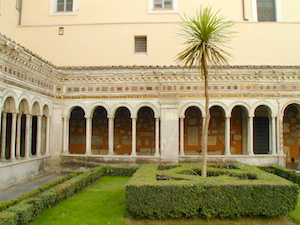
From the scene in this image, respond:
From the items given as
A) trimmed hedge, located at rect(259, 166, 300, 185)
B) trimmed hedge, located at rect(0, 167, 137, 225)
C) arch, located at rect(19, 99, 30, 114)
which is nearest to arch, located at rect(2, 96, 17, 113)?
arch, located at rect(19, 99, 30, 114)

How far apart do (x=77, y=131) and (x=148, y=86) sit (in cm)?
604

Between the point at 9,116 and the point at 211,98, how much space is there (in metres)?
10.2

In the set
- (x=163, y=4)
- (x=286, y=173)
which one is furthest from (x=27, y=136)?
(x=163, y=4)

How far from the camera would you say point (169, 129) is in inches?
538

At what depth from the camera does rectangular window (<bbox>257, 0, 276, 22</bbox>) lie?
17609 millimetres

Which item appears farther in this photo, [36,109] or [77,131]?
[77,131]

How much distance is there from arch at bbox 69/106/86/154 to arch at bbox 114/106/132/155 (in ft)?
6.74

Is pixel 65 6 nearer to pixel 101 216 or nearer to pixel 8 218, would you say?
pixel 101 216

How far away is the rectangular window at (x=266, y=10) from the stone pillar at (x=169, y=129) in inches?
354

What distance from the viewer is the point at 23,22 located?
17656mm

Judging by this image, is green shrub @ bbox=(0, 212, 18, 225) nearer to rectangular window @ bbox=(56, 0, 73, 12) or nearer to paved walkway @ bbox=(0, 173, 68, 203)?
paved walkway @ bbox=(0, 173, 68, 203)

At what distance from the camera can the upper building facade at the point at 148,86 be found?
1370cm

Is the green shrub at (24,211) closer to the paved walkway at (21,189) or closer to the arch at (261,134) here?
the paved walkway at (21,189)

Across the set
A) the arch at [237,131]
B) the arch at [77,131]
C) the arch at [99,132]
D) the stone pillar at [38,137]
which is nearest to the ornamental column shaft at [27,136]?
the stone pillar at [38,137]
